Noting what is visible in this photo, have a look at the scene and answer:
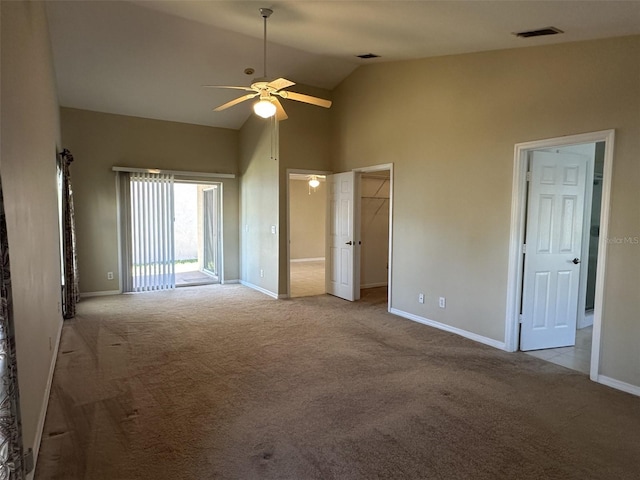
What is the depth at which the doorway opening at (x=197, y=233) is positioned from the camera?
8.05m

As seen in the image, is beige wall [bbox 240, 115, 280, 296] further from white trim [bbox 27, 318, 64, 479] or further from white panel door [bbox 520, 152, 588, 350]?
white panel door [bbox 520, 152, 588, 350]

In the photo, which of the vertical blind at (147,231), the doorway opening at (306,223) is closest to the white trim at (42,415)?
the vertical blind at (147,231)

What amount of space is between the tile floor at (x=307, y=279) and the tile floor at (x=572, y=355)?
3.67 metres

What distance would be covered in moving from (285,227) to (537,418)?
443 cm

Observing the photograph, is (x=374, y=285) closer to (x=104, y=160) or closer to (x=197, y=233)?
(x=104, y=160)

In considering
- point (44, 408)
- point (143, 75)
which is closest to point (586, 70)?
point (44, 408)

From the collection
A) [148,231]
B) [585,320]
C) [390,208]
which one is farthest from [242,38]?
[585,320]

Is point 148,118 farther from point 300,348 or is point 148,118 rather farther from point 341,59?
point 300,348

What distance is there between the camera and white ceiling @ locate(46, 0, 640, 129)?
3018 millimetres

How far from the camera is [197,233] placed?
10.7 m

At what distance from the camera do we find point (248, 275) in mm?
7543

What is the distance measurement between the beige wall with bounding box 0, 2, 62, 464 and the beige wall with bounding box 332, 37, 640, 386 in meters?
3.99

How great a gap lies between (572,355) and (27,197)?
495 centimetres

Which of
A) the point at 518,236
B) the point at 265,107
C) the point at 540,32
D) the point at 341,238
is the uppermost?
the point at 540,32
